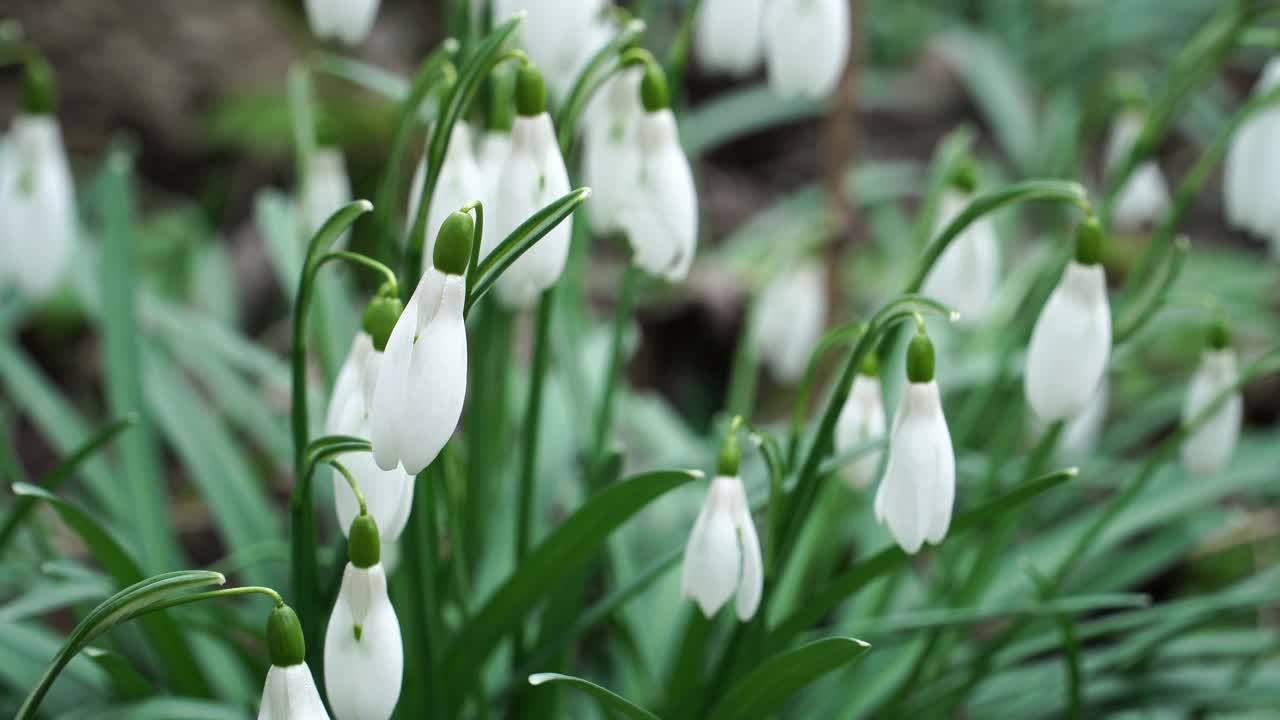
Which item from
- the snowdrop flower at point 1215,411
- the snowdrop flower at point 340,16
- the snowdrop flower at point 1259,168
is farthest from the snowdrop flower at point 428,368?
the snowdrop flower at point 1259,168

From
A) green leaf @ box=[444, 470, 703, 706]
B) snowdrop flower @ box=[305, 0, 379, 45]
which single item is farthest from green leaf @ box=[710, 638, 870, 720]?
snowdrop flower @ box=[305, 0, 379, 45]

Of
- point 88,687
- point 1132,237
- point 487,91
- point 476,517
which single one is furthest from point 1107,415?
point 88,687

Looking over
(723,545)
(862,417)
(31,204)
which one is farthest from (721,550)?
(31,204)

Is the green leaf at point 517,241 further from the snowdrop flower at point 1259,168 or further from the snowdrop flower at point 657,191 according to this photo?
the snowdrop flower at point 1259,168

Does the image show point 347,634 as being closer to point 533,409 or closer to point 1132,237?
point 533,409

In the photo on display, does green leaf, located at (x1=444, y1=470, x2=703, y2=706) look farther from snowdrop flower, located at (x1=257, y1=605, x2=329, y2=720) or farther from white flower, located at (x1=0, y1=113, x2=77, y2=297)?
white flower, located at (x1=0, y1=113, x2=77, y2=297)

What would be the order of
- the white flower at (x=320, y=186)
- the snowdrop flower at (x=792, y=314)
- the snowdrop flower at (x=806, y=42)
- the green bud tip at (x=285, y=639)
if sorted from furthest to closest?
the snowdrop flower at (x=792, y=314), the white flower at (x=320, y=186), the snowdrop flower at (x=806, y=42), the green bud tip at (x=285, y=639)
